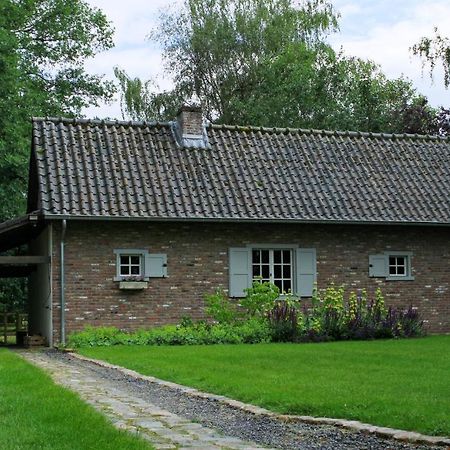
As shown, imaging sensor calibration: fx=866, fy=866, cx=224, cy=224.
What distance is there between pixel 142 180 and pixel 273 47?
82.6 feet

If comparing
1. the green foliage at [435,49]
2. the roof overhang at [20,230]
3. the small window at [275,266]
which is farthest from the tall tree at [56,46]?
the green foliage at [435,49]

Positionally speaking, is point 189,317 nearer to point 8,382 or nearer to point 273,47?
point 8,382

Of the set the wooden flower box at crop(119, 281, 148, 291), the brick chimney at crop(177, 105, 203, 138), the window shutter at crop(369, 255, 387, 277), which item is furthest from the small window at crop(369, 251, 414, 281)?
the wooden flower box at crop(119, 281, 148, 291)

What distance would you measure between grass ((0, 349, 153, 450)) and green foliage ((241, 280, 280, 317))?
998cm

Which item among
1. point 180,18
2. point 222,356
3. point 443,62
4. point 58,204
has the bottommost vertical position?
point 222,356

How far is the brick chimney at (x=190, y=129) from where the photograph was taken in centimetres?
2344

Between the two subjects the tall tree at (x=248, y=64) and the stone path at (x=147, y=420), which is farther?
the tall tree at (x=248, y=64)

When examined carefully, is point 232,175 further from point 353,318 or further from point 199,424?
point 199,424

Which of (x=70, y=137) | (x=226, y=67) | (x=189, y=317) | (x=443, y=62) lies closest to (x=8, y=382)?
(x=443, y=62)

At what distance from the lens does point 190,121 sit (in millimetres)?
23578

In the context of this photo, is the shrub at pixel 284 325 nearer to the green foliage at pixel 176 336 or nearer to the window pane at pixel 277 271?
the green foliage at pixel 176 336

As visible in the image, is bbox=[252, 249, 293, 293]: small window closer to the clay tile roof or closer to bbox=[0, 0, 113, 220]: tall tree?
the clay tile roof

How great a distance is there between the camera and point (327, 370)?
1250cm

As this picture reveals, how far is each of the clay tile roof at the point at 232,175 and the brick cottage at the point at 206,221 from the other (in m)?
0.04
